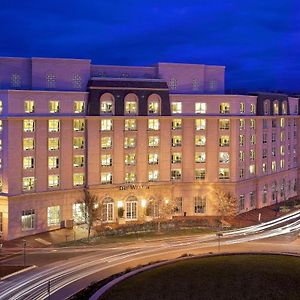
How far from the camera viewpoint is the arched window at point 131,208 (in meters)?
75.9

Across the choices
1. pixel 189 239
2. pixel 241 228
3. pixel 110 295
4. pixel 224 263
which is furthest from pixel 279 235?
pixel 110 295

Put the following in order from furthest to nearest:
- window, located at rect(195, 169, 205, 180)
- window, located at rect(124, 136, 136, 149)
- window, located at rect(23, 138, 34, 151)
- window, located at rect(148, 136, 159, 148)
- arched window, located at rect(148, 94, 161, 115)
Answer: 1. window, located at rect(195, 169, 205, 180)
2. window, located at rect(148, 136, 159, 148)
3. arched window, located at rect(148, 94, 161, 115)
4. window, located at rect(124, 136, 136, 149)
5. window, located at rect(23, 138, 34, 151)

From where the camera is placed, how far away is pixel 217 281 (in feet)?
140

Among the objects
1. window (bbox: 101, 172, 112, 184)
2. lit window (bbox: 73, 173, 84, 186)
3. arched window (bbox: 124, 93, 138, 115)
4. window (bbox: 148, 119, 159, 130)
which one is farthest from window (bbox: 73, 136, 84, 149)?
window (bbox: 148, 119, 159, 130)

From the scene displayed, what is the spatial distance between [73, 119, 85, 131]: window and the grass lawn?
27968 millimetres

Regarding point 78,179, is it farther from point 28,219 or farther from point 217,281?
point 217,281

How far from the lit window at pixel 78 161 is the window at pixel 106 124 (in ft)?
15.2

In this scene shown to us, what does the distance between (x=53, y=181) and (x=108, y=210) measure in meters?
8.55

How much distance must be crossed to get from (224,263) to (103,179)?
2876 cm

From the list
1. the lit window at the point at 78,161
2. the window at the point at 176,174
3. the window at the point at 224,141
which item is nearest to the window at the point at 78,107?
the lit window at the point at 78,161

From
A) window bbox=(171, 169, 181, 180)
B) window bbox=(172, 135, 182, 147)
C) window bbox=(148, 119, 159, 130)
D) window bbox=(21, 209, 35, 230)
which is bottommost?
window bbox=(21, 209, 35, 230)

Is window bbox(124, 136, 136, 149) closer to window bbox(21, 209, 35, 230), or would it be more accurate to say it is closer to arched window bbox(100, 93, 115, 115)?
arched window bbox(100, 93, 115, 115)

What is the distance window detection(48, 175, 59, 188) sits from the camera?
7031 cm

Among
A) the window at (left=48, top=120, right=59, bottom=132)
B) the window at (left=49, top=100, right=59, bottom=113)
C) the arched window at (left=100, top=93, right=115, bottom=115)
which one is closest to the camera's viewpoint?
the window at (left=49, top=100, right=59, bottom=113)
